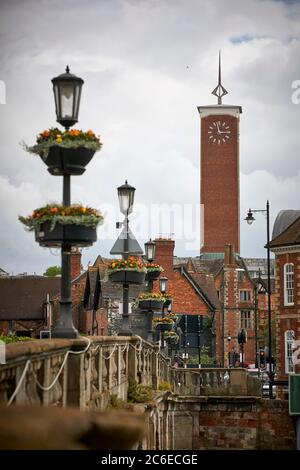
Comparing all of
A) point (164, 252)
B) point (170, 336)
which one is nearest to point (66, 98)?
point (170, 336)

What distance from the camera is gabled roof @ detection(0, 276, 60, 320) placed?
66.0m

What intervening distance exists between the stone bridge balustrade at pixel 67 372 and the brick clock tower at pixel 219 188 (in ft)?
334

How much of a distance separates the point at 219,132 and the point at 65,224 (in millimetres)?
111264

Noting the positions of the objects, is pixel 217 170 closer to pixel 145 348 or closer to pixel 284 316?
pixel 284 316

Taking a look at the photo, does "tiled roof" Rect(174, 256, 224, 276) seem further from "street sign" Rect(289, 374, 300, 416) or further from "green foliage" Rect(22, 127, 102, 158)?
"green foliage" Rect(22, 127, 102, 158)

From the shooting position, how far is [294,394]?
45625 millimetres

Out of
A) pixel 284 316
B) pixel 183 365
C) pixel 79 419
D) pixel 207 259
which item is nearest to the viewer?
pixel 79 419

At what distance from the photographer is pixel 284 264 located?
185 ft

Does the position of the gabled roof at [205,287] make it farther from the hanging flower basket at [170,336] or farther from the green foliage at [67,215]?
the green foliage at [67,215]

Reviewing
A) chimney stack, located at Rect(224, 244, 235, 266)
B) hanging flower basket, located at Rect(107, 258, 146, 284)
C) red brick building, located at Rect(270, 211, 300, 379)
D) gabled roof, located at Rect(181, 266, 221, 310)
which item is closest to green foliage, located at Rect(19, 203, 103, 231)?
hanging flower basket, located at Rect(107, 258, 146, 284)

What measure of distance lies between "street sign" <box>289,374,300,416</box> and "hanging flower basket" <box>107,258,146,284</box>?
22827mm

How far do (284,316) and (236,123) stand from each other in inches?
2826
